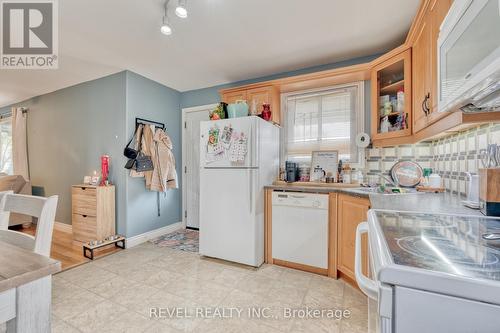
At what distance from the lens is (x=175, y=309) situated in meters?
1.67

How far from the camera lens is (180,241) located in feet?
10.4

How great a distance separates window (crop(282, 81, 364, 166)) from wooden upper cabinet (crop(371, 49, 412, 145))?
1.05ft

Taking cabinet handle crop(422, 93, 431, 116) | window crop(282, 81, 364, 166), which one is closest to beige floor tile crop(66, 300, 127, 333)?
window crop(282, 81, 364, 166)

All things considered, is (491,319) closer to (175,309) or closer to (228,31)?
(175,309)

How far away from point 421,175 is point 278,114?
1.72 meters

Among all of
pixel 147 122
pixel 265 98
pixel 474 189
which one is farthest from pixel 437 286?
pixel 147 122

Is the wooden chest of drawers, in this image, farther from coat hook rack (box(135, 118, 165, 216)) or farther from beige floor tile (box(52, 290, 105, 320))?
beige floor tile (box(52, 290, 105, 320))

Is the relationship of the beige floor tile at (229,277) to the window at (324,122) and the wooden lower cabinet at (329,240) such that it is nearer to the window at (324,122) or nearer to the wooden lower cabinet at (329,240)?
the wooden lower cabinet at (329,240)

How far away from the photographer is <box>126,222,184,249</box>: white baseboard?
116 inches

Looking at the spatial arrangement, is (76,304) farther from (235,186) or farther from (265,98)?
(265,98)

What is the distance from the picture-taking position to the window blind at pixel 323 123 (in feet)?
8.62

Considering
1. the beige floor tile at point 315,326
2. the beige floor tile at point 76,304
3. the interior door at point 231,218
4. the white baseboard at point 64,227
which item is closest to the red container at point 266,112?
the interior door at point 231,218

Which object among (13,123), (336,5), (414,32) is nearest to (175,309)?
(336,5)

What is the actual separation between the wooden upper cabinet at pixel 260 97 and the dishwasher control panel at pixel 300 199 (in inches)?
40.5
